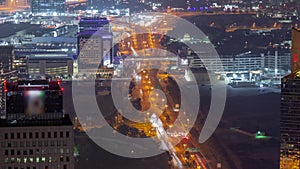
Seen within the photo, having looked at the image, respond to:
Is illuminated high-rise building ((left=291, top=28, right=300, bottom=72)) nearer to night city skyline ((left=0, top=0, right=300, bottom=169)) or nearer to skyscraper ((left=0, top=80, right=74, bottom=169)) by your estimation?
night city skyline ((left=0, top=0, right=300, bottom=169))

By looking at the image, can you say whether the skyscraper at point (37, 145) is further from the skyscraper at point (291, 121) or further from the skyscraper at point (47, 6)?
the skyscraper at point (47, 6)

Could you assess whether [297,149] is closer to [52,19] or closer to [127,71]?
[127,71]

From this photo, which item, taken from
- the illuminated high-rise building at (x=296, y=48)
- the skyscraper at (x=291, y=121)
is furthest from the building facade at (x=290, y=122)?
the illuminated high-rise building at (x=296, y=48)

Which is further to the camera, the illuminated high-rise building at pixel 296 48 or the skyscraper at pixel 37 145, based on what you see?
the illuminated high-rise building at pixel 296 48

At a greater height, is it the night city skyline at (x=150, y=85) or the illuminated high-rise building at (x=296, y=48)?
the illuminated high-rise building at (x=296, y=48)

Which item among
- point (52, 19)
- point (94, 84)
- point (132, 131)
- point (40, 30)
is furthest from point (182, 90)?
point (52, 19)

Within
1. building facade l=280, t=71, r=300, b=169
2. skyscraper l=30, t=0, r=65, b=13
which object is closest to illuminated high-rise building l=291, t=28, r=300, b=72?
building facade l=280, t=71, r=300, b=169

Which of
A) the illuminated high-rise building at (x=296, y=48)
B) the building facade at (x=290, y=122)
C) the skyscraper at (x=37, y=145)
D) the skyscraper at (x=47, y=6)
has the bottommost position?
the skyscraper at (x=47, y=6)
